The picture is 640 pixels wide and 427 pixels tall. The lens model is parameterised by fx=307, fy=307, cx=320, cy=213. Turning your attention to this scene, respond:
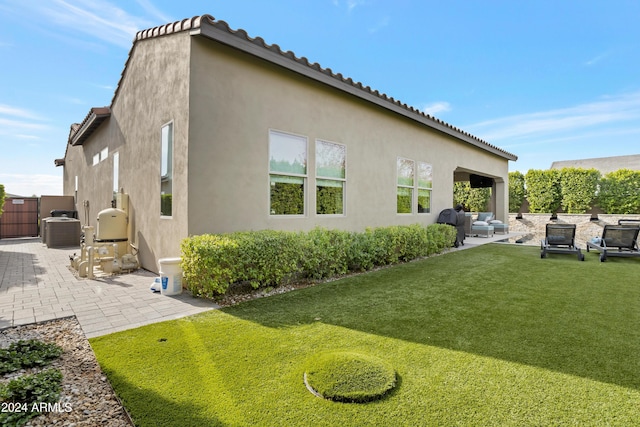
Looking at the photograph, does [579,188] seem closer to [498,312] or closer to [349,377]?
[498,312]

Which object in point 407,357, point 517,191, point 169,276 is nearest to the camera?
point 407,357

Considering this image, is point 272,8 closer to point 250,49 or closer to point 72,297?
point 250,49

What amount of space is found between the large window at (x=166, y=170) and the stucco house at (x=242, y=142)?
58 mm

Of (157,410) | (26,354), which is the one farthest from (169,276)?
(157,410)

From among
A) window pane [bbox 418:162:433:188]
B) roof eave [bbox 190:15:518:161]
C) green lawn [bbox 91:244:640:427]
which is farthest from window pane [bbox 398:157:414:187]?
green lawn [bbox 91:244:640:427]

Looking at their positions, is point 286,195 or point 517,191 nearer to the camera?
point 286,195

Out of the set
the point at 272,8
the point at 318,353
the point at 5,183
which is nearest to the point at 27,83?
the point at 5,183

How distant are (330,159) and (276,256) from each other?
3236 millimetres

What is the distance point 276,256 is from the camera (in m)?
5.21

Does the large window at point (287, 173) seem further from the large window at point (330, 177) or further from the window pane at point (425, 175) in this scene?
the window pane at point (425, 175)

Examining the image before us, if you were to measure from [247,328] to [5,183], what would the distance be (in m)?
14.8

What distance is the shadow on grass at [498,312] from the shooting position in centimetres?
306

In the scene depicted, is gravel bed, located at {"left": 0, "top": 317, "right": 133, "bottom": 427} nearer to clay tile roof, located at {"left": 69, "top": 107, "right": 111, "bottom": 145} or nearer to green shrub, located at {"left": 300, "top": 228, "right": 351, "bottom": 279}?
green shrub, located at {"left": 300, "top": 228, "right": 351, "bottom": 279}

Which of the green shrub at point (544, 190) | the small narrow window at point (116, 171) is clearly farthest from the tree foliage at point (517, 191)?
the small narrow window at point (116, 171)
